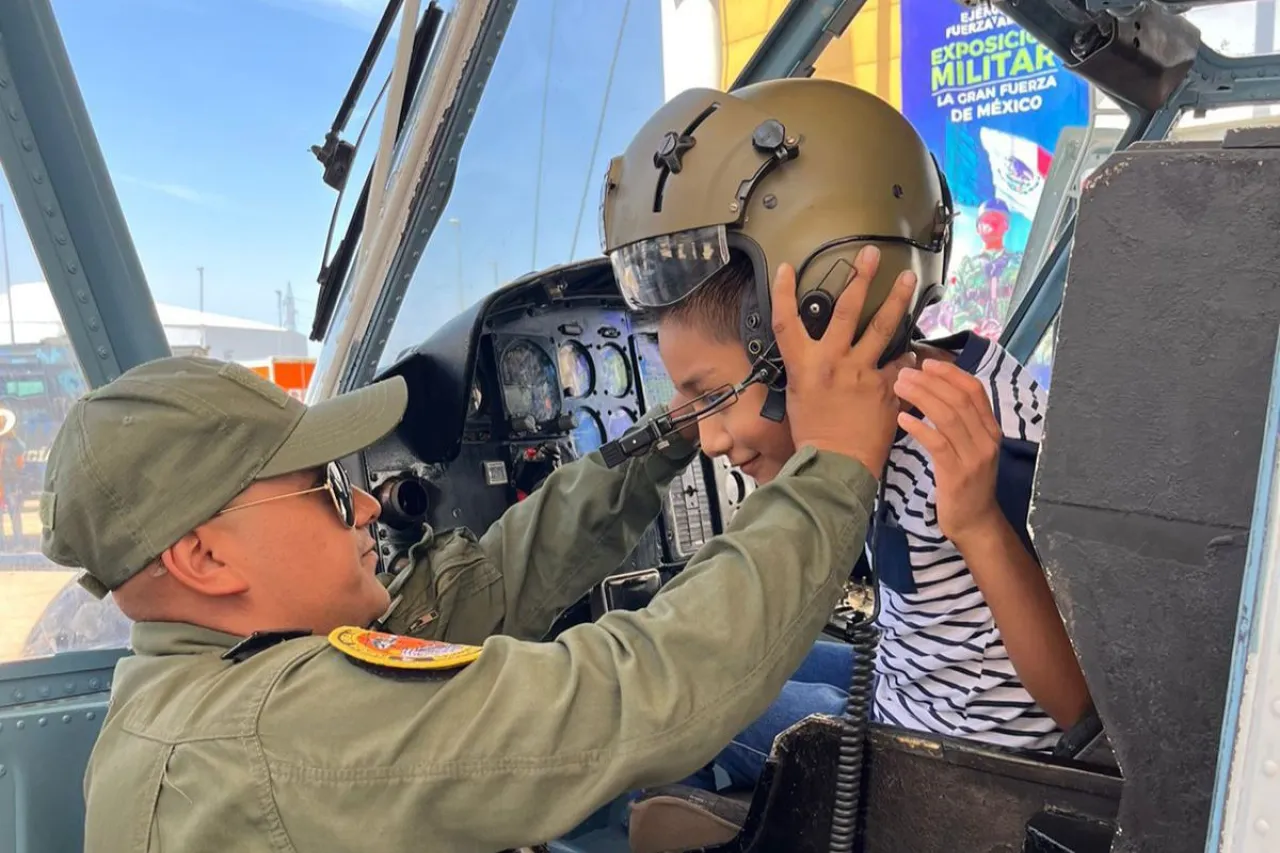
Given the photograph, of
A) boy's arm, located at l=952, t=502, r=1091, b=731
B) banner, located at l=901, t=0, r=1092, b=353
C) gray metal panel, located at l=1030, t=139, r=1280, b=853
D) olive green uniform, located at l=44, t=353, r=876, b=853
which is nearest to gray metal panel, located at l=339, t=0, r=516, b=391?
olive green uniform, located at l=44, t=353, r=876, b=853

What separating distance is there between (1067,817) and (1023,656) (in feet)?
0.55

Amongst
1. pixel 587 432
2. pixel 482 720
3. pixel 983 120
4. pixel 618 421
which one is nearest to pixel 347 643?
pixel 482 720

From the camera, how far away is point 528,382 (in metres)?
2.39

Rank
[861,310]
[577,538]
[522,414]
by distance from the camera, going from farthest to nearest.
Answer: [522,414] < [577,538] < [861,310]

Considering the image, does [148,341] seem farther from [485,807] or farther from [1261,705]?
[1261,705]

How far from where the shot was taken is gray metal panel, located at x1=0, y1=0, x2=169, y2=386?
153 cm

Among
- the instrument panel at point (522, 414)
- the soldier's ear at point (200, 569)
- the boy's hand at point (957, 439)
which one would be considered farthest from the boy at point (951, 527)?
the instrument panel at point (522, 414)

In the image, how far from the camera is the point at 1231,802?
48cm

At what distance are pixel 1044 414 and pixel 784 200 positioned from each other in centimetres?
43

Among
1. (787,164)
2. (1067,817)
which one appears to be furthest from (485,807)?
(787,164)

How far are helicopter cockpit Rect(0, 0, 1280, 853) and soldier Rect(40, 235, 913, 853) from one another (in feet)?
0.87

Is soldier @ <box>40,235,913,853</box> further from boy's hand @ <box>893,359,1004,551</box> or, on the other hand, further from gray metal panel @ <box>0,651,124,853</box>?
gray metal panel @ <box>0,651,124,853</box>

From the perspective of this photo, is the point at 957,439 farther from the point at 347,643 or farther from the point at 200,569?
the point at 200,569

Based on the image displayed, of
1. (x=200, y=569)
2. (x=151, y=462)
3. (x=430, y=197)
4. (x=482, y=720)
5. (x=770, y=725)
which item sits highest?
(x=430, y=197)
